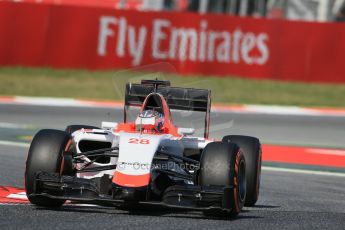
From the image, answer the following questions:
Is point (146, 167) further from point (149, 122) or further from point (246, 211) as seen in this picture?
point (246, 211)

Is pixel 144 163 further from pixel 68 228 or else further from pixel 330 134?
pixel 330 134

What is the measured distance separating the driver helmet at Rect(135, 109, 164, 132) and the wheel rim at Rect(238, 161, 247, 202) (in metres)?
0.86

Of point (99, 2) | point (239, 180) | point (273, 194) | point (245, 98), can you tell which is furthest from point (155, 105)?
point (99, 2)

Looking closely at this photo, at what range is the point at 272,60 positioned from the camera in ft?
80.1

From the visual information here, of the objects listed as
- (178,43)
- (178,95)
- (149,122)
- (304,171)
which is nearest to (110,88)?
(178,43)

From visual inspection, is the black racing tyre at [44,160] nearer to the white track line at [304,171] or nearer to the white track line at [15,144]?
the white track line at [304,171]

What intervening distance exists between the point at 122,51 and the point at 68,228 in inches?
660

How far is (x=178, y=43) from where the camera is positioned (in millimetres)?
24203

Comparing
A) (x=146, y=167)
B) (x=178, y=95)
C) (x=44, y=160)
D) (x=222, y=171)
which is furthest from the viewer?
(x=178, y=95)

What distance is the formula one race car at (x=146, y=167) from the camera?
8445mm

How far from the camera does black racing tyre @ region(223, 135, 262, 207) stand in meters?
9.65

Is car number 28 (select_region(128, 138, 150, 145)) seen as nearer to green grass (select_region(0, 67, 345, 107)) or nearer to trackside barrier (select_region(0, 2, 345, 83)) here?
A: green grass (select_region(0, 67, 345, 107))

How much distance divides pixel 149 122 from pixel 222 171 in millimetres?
1035

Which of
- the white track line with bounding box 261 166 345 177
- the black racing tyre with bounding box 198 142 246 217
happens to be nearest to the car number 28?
the black racing tyre with bounding box 198 142 246 217
